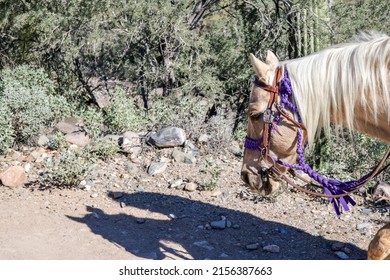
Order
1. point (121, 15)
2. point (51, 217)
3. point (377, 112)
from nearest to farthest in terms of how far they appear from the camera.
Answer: point (377, 112), point (51, 217), point (121, 15)

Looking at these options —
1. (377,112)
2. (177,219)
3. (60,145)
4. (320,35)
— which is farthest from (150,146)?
(377,112)

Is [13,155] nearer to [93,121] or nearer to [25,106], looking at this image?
[25,106]

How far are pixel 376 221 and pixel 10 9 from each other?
229 inches

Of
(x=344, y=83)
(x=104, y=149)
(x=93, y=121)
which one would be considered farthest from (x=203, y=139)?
(x=344, y=83)

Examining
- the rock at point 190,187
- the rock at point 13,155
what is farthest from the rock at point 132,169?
the rock at point 13,155

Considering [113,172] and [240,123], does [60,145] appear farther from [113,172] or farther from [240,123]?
[240,123]

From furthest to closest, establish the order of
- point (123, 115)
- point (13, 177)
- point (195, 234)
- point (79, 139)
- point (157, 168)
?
point (123, 115) → point (79, 139) → point (157, 168) → point (13, 177) → point (195, 234)

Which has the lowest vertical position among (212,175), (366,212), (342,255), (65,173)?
(366,212)

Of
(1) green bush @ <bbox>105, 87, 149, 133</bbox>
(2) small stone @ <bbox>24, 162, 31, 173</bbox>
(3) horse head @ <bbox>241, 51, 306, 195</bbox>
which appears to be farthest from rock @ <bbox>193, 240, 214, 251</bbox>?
(1) green bush @ <bbox>105, 87, 149, 133</bbox>

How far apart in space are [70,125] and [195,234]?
10.1 ft

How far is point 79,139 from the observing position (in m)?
7.06

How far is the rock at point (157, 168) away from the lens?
636 centimetres

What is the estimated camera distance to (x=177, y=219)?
5.42m

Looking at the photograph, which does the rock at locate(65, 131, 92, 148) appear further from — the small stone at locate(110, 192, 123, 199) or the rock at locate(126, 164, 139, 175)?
the small stone at locate(110, 192, 123, 199)
